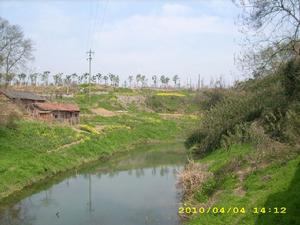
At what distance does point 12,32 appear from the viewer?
5538 cm

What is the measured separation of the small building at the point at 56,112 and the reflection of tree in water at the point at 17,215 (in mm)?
29289

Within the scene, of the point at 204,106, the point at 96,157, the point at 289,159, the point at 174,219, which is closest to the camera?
the point at 289,159

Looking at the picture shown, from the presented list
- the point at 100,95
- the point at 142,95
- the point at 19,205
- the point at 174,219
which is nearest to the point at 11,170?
the point at 19,205

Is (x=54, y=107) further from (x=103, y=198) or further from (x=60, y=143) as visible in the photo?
(x=103, y=198)

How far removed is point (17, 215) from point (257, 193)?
11.2 meters

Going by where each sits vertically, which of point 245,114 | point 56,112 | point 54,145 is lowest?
point 54,145

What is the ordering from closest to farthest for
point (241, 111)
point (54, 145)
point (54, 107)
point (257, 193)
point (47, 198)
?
point (257, 193) → point (47, 198) → point (241, 111) → point (54, 145) → point (54, 107)

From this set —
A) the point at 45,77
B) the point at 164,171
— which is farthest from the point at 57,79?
the point at 164,171

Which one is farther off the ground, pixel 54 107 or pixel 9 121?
pixel 54 107

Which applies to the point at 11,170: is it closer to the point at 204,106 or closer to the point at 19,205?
the point at 19,205

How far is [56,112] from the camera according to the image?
54.1m

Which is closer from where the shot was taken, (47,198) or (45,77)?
(47,198)

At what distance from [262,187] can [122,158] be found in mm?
26083

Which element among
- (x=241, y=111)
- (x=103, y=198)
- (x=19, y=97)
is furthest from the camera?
(x=19, y=97)
